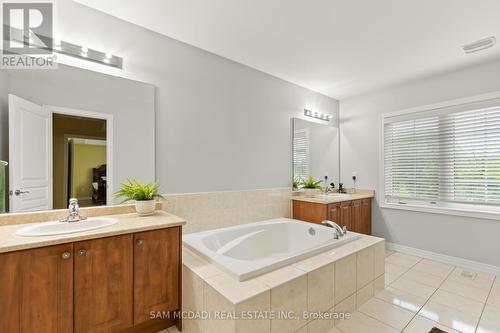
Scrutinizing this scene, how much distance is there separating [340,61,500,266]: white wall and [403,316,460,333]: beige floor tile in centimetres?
162

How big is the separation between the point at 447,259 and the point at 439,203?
73 centimetres

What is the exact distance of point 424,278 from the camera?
2613mm

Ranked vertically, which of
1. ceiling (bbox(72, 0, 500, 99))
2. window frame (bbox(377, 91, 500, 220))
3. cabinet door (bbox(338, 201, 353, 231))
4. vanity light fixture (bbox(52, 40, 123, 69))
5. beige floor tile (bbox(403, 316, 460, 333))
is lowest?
beige floor tile (bbox(403, 316, 460, 333))

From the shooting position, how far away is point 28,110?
5.51 ft

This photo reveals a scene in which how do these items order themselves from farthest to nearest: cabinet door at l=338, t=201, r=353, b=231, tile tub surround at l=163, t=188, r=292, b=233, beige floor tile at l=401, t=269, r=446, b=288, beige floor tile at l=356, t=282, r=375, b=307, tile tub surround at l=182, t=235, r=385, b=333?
1. cabinet door at l=338, t=201, r=353, b=231
2. beige floor tile at l=401, t=269, r=446, b=288
3. tile tub surround at l=163, t=188, r=292, b=233
4. beige floor tile at l=356, t=282, r=375, b=307
5. tile tub surround at l=182, t=235, r=385, b=333

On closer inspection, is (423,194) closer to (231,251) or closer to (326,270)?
(326,270)

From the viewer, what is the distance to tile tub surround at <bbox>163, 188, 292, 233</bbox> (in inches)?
94.3

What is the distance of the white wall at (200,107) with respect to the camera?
2.05 metres

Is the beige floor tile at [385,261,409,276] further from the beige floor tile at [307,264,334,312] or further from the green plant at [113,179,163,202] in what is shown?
the green plant at [113,179,163,202]

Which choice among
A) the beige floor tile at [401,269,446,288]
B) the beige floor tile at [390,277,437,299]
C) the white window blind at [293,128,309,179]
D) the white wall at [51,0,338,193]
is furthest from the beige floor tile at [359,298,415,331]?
the white window blind at [293,128,309,179]

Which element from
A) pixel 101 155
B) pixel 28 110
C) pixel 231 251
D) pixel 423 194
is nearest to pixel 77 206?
pixel 101 155

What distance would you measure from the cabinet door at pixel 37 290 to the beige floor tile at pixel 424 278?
3.15 metres

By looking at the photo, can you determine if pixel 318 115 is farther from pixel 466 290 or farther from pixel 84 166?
pixel 84 166

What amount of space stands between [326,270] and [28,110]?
98.0 inches
